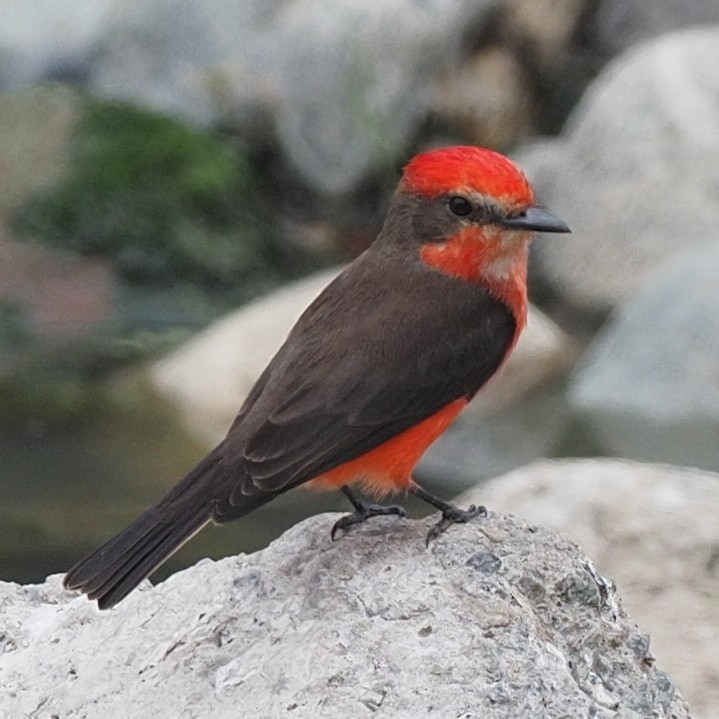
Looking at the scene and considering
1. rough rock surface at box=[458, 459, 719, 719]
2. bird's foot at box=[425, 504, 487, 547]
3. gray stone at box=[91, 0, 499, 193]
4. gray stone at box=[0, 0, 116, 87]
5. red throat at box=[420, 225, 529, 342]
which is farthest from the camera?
gray stone at box=[0, 0, 116, 87]

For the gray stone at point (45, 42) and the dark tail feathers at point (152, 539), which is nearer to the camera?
the dark tail feathers at point (152, 539)

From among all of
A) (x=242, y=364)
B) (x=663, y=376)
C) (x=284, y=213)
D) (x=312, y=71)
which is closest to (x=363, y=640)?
(x=242, y=364)

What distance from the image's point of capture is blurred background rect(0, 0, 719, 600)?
9.48m

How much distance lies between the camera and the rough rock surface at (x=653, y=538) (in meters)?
6.09

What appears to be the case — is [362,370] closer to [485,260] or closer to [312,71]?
[485,260]

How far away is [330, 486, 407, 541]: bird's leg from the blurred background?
367 cm

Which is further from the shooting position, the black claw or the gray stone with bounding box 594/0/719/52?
the gray stone with bounding box 594/0/719/52

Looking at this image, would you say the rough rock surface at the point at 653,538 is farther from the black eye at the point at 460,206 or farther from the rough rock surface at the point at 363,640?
the rough rock surface at the point at 363,640

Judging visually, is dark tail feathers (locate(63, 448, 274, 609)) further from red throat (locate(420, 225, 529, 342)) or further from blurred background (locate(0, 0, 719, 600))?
blurred background (locate(0, 0, 719, 600))

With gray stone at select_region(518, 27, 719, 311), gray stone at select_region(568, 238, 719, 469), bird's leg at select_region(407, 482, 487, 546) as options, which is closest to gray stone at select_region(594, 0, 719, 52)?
gray stone at select_region(518, 27, 719, 311)

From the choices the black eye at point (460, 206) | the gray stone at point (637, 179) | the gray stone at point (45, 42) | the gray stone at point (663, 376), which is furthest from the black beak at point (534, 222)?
the gray stone at point (45, 42)

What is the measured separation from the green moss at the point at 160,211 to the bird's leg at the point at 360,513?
688 cm

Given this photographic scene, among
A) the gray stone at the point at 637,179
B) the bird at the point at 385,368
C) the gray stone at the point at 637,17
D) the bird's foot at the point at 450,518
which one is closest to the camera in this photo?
the bird at the point at 385,368

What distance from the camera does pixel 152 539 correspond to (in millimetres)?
4160
